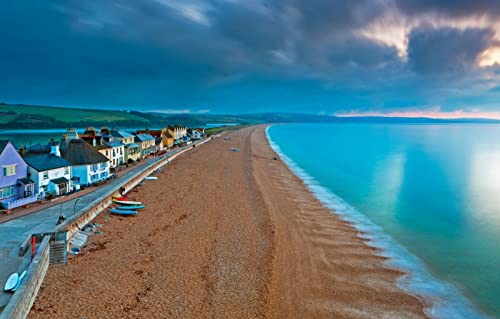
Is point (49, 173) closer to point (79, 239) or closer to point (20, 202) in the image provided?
point (20, 202)

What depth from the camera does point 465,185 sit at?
4188cm

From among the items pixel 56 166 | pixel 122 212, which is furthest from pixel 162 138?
pixel 122 212

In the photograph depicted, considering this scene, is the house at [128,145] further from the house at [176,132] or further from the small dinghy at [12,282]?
the small dinghy at [12,282]

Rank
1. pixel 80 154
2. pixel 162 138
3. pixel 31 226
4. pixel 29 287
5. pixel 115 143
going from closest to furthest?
pixel 29 287, pixel 31 226, pixel 80 154, pixel 115 143, pixel 162 138

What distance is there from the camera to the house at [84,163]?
28.7 m

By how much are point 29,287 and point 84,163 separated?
20033 millimetres

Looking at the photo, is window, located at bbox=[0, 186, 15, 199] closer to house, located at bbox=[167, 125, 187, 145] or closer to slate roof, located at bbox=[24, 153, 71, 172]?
slate roof, located at bbox=[24, 153, 71, 172]

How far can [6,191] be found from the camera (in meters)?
21.5

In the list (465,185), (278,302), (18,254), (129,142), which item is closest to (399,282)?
(278,302)

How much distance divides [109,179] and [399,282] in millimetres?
26143

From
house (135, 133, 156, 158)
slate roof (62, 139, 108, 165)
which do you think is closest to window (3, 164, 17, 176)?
slate roof (62, 139, 108, 165)

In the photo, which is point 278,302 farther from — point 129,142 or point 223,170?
point 129,142

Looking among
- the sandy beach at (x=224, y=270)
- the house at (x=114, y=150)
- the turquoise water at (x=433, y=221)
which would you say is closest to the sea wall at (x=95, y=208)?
the sandy beach at (x=224, y=270)

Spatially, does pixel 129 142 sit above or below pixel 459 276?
above
